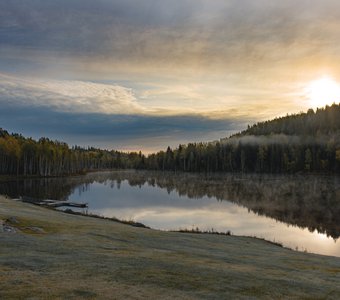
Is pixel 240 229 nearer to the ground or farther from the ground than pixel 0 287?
nearer to the ground

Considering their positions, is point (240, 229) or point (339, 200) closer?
point (240, 229)

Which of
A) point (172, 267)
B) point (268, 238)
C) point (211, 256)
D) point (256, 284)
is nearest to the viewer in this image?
point (256, 284)

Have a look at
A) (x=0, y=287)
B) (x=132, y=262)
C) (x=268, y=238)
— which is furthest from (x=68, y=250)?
(x=268, y=238)

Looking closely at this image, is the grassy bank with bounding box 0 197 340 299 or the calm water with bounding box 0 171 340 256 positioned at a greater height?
the grassy bank with bounding box 0 197 340 299

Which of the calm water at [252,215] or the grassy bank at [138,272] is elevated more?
the grassy bank at [138,272]

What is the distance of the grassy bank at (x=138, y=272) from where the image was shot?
14.1 meters

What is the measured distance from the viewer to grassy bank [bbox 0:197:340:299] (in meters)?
14.1

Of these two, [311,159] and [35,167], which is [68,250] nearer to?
[35,167]

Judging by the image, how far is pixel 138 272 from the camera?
1716 centimetres

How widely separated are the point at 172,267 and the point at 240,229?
35173 mm

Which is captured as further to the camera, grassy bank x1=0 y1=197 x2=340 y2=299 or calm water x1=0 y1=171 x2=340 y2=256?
calm water x1=0 y1=171 x2=340 y2=256

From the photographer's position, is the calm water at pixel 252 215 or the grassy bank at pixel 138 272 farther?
the calm water at pixel 252 215

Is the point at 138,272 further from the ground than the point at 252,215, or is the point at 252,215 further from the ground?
the point at 138,272

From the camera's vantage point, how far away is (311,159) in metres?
198
